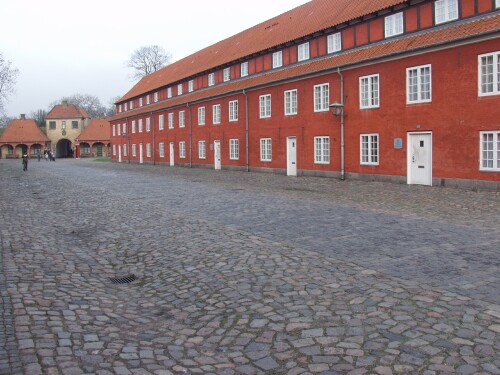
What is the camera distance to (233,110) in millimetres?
36031

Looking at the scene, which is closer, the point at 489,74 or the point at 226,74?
the point at 489,74

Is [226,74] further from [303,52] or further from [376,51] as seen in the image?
[376,51]

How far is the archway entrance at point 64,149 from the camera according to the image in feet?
304

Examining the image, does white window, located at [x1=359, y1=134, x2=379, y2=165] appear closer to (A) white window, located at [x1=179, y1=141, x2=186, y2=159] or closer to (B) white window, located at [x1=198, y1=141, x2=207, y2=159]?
(B) white window, located at [x1=198, y1=141, x2=207, y2=159]

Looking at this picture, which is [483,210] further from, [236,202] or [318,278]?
[318,278]

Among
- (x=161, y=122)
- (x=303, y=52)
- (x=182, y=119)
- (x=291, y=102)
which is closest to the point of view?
(x=303, y=52)

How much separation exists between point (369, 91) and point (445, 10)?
4.84m

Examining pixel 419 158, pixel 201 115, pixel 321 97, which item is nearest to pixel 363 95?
pixel 321 97

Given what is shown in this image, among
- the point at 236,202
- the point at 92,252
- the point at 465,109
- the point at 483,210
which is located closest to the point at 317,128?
the point at 465,109

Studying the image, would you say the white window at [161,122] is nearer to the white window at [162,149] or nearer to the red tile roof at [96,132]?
the white window at [162,149]

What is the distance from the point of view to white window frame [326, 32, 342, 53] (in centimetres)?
2627

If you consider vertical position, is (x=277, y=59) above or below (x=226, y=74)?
below

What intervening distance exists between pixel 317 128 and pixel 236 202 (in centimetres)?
1310

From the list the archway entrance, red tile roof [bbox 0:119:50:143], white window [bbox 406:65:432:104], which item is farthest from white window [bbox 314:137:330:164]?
the archway entrance
